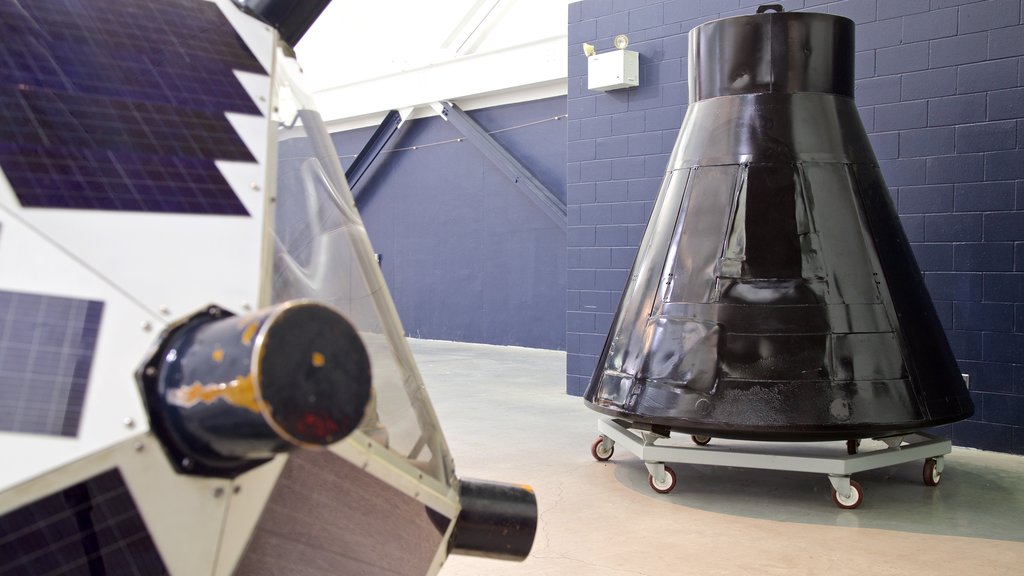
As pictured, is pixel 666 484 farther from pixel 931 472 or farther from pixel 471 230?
pixel 471 230

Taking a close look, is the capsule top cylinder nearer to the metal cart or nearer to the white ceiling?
the metal cart

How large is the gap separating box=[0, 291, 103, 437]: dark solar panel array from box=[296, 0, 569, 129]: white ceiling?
897cm

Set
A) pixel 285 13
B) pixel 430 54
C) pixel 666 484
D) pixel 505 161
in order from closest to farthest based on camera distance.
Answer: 1. pixel 285 13
2. pixel 666 484
3. pixel 505 161
4. pixel 430 54

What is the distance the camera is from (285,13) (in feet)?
5.92

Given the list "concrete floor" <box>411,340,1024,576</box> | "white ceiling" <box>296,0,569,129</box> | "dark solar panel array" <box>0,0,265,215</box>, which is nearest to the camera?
"dark solar panel array" <box>0,0,265,215</box>

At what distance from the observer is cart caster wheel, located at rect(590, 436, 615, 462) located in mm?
5219

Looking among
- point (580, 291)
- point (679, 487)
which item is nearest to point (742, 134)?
point (679, 487)

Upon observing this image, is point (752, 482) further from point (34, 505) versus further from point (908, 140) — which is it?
point (34, 505)

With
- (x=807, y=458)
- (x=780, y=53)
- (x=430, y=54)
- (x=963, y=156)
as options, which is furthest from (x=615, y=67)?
Result: (x=430, y=54)

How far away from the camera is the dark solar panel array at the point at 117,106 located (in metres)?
1.33


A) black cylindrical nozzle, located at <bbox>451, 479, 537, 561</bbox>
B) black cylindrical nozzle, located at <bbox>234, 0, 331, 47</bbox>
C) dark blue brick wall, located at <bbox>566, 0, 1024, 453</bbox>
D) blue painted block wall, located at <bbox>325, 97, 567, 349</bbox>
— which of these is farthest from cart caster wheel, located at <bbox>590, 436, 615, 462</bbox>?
blue painted block wall, located at <bbox>325, 97, 567, 349</bbox>

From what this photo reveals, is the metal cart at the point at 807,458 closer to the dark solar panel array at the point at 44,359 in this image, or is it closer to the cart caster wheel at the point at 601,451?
the cart caster wheel at the point at 601,451

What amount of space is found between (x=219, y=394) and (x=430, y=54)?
434 inches

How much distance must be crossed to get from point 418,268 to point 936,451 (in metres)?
8.28
